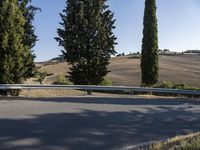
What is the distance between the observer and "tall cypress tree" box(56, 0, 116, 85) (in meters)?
35.3

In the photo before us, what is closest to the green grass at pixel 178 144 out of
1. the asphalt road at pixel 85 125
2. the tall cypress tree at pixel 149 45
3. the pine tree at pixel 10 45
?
the asphalt road at pixel 85 125

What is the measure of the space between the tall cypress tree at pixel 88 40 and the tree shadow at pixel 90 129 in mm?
20606

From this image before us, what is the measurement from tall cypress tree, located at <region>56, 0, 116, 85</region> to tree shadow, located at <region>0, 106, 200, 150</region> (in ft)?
67.6

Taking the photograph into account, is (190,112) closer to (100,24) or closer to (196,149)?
(196,149)

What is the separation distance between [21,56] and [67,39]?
47.1 ft

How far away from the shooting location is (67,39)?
36.1 m

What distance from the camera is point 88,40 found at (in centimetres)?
3584

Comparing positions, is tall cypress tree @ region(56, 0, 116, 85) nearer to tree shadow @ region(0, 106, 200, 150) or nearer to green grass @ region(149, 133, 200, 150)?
tree shadow @ region(0, 106, 200, 150)

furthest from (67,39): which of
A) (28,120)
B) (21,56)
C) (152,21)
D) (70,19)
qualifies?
(28,120)

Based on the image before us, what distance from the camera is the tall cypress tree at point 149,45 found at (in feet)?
128

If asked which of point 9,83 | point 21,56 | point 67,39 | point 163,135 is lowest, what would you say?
point 163,135

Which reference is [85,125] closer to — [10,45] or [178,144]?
[178,144]

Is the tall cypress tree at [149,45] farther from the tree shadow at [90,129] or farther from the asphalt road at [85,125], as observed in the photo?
the tree shadow at [90,129]

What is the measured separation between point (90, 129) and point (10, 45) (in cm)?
1147
